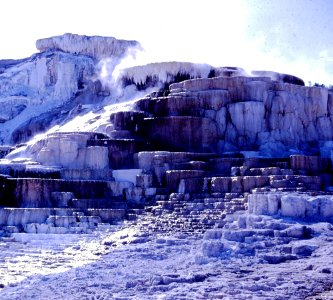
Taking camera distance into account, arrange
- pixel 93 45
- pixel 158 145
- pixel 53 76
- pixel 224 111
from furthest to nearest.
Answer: pixel 93 45 < pixel 53 76 < pixel 224 111 < pixel 158 145

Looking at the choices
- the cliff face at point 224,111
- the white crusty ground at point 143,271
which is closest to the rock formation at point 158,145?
the cliff face at point 224,111

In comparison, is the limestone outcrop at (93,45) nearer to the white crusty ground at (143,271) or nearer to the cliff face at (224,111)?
the cliff face at (224,111)

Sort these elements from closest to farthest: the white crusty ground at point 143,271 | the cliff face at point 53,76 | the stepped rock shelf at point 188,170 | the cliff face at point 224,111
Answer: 1. the white crusty ground at point 143,271
2. the stepped rock shelf at point 188,170
3. the cliff face at point 224,111
4. the cliff face at point 53,76

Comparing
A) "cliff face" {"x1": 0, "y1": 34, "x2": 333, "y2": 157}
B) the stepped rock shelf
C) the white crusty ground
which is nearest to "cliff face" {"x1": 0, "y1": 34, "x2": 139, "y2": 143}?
the stepped rock shelf

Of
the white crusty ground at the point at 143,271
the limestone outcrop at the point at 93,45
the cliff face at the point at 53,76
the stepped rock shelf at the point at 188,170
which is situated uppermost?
the limestone outcrop at the point at 93,45

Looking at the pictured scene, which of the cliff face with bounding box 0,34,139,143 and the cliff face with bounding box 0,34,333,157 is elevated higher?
the cliff face with bounding box 0,34,139,143

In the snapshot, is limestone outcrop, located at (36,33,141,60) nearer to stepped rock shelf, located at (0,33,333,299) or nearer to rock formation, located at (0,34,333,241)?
Result: rock formation, located at (0,34,333,241)

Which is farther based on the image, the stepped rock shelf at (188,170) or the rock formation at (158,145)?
the rock formation at (158,145)

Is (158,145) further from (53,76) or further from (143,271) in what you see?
(53,76)

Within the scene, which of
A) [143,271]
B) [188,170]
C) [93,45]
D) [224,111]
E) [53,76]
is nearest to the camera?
[143,271]

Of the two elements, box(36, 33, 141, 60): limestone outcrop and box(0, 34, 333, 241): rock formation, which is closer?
box(0, 34, 333, 241): rock formation

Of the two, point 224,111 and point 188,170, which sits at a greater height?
point 224,111

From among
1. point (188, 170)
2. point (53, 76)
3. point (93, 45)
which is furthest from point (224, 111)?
point (93, 45)

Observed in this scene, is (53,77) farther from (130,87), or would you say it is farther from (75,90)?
(130,87)
